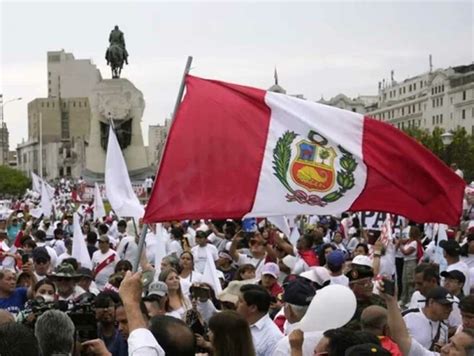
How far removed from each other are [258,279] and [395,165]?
2433 mm

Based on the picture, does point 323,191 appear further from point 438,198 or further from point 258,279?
point 258,279

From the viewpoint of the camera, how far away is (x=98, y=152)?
47.6 meters

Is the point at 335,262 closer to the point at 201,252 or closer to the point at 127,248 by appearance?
the point at 201,252

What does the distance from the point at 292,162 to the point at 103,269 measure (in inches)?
186

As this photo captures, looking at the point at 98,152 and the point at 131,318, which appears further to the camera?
the point at 98,152

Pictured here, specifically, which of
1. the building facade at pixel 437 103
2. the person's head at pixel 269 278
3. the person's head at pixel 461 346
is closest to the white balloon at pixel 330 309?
the person's head at pixel 461 346

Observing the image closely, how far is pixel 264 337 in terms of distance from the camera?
553cm

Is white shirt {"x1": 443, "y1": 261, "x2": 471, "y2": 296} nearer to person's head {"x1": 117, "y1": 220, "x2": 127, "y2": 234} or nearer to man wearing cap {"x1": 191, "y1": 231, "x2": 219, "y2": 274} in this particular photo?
man wearing cap {"x1": 191, "y1": 231, "x2": 219, "y2": 274}

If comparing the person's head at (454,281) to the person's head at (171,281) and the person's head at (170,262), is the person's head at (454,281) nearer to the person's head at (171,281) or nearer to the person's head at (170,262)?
the person's head at (171,281)

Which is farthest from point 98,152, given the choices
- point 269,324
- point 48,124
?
point 48,124

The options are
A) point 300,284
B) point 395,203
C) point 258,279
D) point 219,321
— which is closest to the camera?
point 219,321

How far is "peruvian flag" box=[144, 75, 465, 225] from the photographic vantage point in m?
6.39

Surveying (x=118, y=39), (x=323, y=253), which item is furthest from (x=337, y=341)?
(x=118, y=39)

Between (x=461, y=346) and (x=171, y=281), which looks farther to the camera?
(x=171, y=281)
